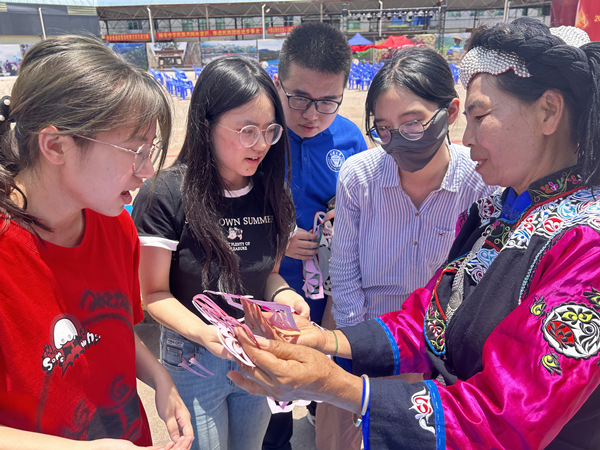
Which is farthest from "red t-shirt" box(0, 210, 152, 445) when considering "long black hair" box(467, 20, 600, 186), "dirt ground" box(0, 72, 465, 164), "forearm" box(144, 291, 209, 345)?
"dirt ground" box(0, 72, 465, 164)

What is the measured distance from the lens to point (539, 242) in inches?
47.4

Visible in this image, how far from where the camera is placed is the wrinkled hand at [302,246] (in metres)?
2.31

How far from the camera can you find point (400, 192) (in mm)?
2082

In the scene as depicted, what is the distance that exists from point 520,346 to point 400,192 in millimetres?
1087

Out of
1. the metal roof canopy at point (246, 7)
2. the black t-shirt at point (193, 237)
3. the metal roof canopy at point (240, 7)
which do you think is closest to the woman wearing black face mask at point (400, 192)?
the black t-shirt at point (193, 237)

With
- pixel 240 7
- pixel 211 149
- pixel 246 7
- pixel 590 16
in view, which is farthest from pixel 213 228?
pixel 240 7

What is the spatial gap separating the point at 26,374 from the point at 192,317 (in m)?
0.63

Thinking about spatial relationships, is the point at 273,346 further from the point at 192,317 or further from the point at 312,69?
the point at 312,69

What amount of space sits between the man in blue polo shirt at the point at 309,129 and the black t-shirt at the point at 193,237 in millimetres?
460

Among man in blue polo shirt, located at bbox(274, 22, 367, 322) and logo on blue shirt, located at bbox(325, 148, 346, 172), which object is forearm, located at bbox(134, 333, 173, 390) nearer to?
man in blue polo shirt, located at bbox(274, 22, 367, 322)

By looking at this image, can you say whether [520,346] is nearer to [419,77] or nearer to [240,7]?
[419,77]

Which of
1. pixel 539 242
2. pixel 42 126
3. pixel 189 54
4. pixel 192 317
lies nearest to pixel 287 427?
pixel 192 317

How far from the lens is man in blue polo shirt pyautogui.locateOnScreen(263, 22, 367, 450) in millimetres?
2340

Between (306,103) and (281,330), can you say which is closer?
(281,330)
